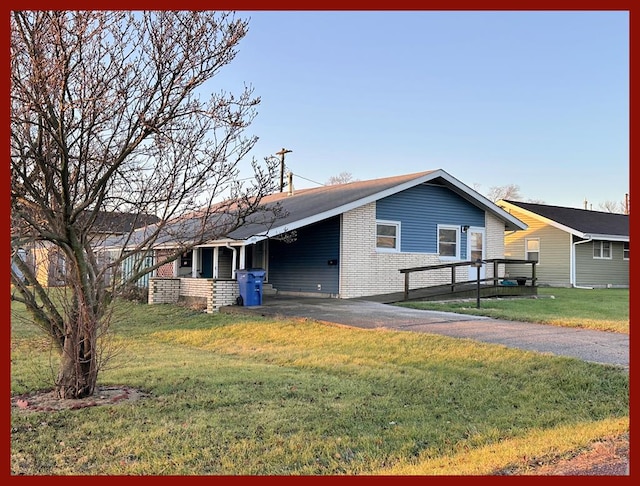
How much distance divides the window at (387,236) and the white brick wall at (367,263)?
25 centimetres

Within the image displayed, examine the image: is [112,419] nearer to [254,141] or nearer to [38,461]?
[38,461]

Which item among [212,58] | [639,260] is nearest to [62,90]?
[212,58]

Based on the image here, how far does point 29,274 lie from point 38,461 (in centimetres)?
277

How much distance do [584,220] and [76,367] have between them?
28.0m

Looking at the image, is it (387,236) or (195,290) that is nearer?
(195,290)

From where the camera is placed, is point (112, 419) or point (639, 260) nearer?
point (639, 260)

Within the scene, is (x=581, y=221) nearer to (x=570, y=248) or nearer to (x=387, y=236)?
(x=570, y=248)

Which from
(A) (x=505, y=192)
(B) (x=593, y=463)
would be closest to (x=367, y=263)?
(B) (x=593, y=463)

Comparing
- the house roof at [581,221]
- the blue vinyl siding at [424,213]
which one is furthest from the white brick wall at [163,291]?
the house roof at [581,221]

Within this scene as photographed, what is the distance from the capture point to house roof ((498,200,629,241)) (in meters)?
26.6

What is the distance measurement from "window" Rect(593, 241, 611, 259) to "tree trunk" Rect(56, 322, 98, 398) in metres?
26.2

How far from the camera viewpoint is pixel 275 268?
851 inches

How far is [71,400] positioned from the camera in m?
6.94

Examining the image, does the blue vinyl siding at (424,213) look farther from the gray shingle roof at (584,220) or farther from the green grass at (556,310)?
the gray shingle roof at (584,220)
